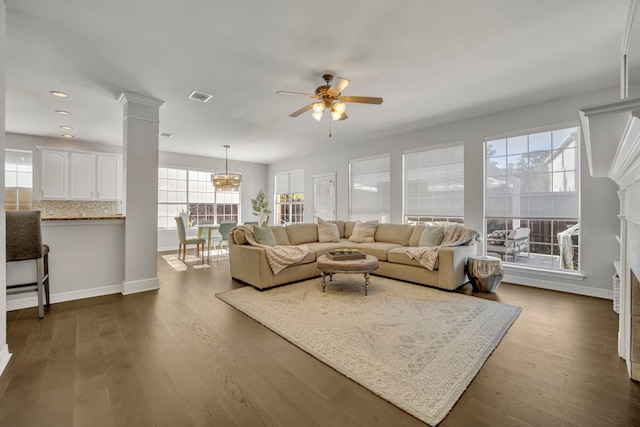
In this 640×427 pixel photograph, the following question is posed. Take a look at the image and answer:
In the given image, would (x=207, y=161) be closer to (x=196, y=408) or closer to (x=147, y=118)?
(x=147, y=118)

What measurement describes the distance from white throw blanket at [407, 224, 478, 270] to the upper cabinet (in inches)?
282

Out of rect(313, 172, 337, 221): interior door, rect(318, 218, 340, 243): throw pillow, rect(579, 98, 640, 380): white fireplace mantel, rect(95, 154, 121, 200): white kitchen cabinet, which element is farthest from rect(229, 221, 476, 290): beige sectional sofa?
rect(95, 154, 121, 200): white kitchen cabinet

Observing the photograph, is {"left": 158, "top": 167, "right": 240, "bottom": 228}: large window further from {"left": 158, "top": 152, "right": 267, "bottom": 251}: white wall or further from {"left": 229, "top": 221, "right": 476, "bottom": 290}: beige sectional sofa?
{"left": 229, "top": 221, "right": 476, "bottom": 290}: beige sectional sofa

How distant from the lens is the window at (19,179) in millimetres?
5867

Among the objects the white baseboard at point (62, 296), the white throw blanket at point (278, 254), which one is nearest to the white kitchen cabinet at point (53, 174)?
the white baseboard at point (62, 296)

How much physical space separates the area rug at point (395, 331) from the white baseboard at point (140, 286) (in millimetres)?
1156

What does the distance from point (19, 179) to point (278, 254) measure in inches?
247

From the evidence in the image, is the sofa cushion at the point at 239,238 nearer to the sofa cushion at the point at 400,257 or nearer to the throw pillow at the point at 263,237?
the throw pillow at the point at 263,237

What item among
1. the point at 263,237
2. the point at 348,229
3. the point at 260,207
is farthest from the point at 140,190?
the point at 260,207

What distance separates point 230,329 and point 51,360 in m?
1.31

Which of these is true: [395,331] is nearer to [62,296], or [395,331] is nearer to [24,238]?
[24,238]

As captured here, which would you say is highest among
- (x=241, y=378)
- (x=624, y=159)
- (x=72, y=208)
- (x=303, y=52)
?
(x=303, y=52)

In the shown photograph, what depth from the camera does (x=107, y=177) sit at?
6.77 metres

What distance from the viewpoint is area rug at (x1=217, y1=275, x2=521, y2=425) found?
5.89 feet
